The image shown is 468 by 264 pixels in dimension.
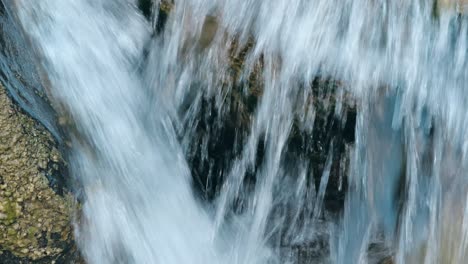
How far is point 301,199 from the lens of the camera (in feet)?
8.60

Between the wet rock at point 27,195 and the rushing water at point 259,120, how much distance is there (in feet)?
0.42

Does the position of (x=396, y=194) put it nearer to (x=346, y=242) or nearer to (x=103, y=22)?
(x=346, y=242)

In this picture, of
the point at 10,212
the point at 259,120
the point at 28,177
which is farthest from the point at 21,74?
the point at 259,120

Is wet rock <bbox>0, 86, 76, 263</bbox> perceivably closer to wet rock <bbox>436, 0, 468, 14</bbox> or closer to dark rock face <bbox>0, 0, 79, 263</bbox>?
dark rock face <bbox>0, 0, 79, 263</bbox>

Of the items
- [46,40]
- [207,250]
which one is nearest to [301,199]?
[207,250]

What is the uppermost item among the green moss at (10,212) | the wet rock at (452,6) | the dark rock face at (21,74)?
the wet rock at (452,6)

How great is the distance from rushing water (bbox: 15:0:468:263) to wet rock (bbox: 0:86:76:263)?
0.13 metres

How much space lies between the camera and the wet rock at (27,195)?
2123mm

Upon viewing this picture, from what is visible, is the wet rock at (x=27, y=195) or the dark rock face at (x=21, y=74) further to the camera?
the dark rock face at (x=21, y=74)

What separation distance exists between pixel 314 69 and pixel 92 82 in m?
0.80

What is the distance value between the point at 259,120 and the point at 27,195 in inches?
33.1

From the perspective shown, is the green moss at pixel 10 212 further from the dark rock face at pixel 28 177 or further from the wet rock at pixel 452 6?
the wet rock at pixel 452 6

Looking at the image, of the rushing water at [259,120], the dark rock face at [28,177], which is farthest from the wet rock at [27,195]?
the rushing water at [259,120]

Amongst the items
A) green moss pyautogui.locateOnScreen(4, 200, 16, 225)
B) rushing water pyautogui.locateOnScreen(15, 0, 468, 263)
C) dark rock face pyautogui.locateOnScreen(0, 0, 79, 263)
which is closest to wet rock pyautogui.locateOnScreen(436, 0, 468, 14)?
rushing water pyautogui.locateOnScreen(15, 0, 468, 263)
